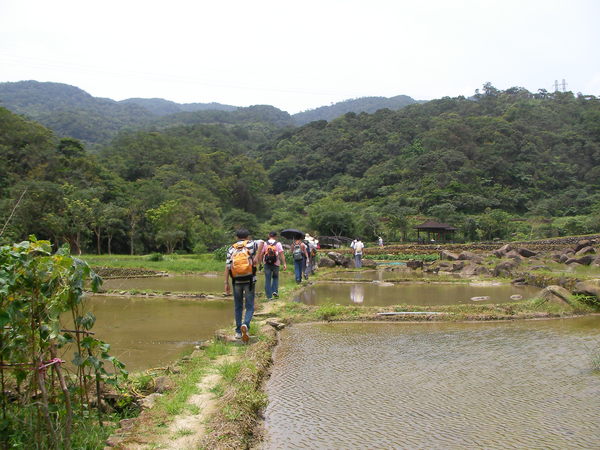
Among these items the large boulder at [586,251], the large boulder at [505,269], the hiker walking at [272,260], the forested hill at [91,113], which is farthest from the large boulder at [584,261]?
the forested hill at [91,113]

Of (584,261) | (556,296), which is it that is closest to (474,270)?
(584,261)

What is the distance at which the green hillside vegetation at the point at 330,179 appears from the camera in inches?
1542

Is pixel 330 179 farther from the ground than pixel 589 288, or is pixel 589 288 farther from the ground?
pixel 330 179

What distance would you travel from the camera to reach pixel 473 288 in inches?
608

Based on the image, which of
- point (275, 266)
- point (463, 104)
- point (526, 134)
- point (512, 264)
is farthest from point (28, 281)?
point (463, 104)

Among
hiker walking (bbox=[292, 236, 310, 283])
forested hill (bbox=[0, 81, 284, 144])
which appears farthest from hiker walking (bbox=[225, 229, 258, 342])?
forested hill (bbox=[0, 81, 284, 144])

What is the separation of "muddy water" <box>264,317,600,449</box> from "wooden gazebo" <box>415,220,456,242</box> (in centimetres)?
2904

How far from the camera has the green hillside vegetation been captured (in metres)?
39.2

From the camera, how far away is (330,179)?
78.4 metres

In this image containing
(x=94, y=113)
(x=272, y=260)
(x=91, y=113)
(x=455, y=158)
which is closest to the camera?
(x=272, y=260)

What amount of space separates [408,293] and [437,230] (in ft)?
83.6

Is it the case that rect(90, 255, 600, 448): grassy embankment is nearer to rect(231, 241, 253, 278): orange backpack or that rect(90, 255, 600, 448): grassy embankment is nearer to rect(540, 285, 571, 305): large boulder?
rect(540, 285, 571, 305): large boulder

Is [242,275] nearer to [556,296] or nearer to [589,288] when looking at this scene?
[556,296]

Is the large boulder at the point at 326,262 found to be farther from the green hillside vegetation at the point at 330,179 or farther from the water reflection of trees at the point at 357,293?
the green hillside vegetation at the point at 330,179
